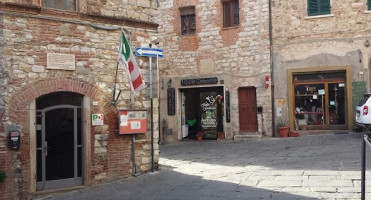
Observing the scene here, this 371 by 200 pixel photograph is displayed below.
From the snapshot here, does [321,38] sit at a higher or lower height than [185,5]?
lower

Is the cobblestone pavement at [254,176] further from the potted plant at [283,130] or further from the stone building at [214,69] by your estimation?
the stone building at [214,69]

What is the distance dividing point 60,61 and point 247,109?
9.34 meters

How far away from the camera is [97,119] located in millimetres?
8438

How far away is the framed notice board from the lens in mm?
8688

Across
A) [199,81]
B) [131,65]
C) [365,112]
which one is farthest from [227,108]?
[131,65]

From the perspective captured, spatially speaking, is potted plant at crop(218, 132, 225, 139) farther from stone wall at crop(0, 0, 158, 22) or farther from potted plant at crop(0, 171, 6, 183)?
potted plant at crop(0, 171, 6, 183)

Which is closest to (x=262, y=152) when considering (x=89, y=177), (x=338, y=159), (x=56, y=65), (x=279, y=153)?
(x=279, y=153)

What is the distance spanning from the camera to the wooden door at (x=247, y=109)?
15.5m

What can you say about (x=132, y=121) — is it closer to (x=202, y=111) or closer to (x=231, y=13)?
(x=202, y=111)

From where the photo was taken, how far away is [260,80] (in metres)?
15.2

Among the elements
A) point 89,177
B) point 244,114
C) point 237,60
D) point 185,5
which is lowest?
point 89,177

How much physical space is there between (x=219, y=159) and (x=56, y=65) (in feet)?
17.1

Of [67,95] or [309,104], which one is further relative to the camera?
[309,104]

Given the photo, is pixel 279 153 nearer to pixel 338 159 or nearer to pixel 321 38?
pixel 338 159
